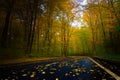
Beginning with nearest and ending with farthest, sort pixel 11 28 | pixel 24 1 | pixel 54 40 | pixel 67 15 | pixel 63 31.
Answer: pixel 24 1
pixel 11 28
pixel 67 15
pixel 63 31
pixel 54 40

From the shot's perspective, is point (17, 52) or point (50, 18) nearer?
point (17, 52)

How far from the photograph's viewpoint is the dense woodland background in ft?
78.5

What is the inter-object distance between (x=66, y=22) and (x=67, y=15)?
2.52 m

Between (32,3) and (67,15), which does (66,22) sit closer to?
(67,15)

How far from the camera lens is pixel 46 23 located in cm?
4138

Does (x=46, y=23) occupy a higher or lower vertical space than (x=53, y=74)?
higher

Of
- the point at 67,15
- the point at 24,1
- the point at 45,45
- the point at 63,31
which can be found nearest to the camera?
the point at 24,1

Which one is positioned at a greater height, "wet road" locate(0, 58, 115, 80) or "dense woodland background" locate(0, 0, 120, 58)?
"dense woodland background" locate(0, 0, 120, 58)

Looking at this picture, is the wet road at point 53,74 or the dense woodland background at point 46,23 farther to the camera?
the dense woodland background at point 46,23

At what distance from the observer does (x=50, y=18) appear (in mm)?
41031

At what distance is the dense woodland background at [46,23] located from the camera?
23.9 meters

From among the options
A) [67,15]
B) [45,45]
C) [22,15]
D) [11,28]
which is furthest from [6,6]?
[67,15]

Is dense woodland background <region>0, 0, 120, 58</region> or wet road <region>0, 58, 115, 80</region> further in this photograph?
dense woodland background <region>0, 0, 120, 58</region>

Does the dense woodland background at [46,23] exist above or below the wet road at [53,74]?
above
